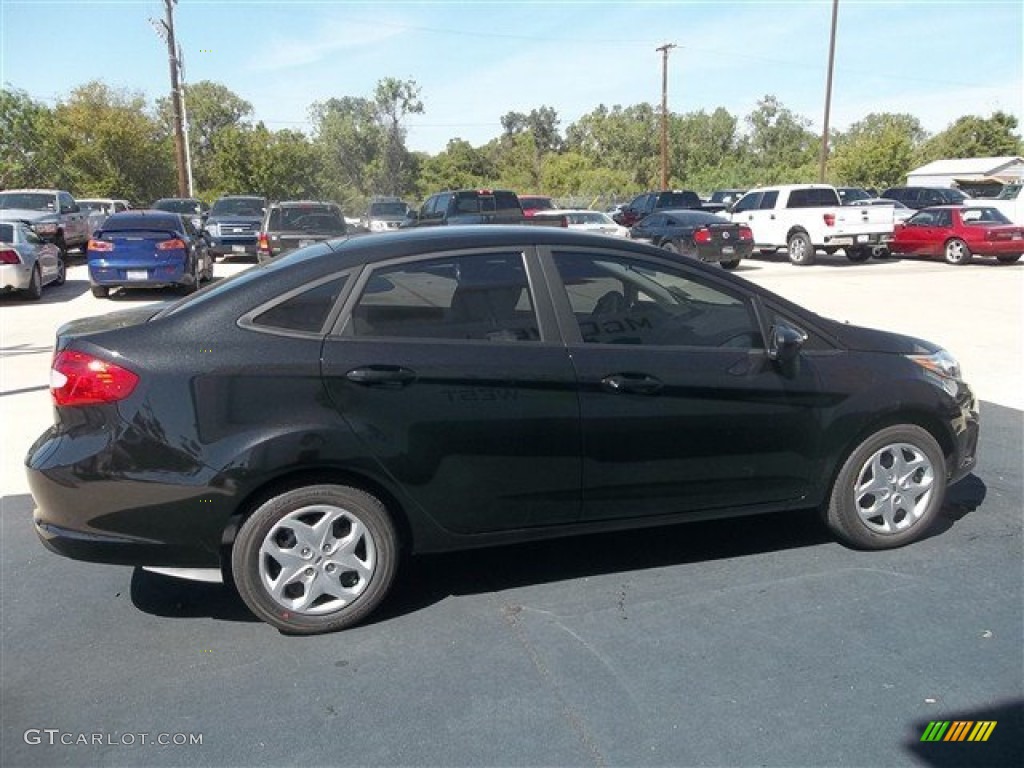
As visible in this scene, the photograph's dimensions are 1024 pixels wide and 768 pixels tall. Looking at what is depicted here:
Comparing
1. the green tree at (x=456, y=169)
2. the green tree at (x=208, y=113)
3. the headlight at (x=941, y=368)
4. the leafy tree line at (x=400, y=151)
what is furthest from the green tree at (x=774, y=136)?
the headlight at (x=941, y=368)

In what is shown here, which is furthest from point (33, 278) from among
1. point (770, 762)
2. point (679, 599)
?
point (770, 762)

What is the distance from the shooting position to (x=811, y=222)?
22062mm

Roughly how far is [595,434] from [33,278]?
14.4m

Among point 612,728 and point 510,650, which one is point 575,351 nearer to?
point 510,650

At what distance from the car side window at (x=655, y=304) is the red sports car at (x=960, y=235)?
20.0m

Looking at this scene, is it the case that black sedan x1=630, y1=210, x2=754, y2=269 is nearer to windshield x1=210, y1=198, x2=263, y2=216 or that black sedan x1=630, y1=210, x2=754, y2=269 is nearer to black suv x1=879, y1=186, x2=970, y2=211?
windshield x1=210, y1=198, x2=263, y2=216

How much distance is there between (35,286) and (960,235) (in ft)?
67.7

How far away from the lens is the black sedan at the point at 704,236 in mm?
20469

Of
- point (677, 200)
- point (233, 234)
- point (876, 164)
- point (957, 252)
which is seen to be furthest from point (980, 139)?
point (233, 234)

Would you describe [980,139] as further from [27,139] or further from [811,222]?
[27,139]

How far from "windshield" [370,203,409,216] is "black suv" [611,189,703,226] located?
26.6ft

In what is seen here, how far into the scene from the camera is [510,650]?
12.0 feet

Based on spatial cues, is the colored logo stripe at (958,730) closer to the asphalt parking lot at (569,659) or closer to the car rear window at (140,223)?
the asphalt parking lot at (569,659)

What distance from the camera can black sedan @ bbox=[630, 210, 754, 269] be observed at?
67.2 feet
